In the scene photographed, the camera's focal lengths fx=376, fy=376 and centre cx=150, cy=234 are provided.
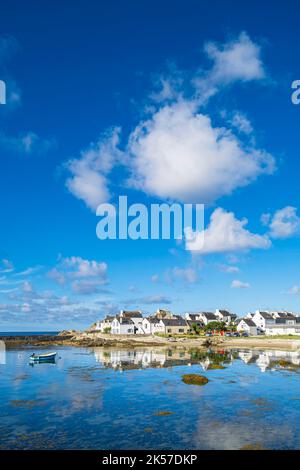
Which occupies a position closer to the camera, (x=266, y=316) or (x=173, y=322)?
(x=173, y=322)

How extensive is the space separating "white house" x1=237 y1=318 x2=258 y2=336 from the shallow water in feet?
259

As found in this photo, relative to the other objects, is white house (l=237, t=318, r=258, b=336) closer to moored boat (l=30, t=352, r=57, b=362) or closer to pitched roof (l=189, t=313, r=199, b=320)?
pitched roof (l=189, t=313, r=199, b=320)

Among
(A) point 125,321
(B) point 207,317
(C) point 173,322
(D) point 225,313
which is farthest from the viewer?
(D) point 225,313

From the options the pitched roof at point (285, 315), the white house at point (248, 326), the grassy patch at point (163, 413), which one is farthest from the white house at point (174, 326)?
the grassy patch at point (163, 413)

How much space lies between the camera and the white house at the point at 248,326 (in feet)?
426

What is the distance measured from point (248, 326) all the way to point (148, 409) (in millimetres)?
106732

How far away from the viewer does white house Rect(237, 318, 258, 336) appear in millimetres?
129950

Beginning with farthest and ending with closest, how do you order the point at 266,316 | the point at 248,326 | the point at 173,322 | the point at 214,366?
the point at 266,316 → the point at 173,322 → the point at 248,326 → the point at 214,366

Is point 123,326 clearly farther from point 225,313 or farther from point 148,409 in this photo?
point 148,409

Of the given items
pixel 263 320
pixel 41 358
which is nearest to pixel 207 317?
pixel 263 320

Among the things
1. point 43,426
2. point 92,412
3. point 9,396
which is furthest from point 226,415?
point 9,396

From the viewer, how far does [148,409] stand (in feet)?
102

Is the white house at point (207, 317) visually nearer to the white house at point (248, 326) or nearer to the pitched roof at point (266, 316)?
the white house at point (248, 326)
